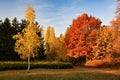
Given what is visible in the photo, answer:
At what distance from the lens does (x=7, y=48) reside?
58.5 metres

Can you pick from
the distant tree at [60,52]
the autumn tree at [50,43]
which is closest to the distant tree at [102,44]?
the distant tree at [60,52]

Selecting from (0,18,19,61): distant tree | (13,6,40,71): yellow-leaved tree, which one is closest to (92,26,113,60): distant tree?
(0,18,19,61): distant tree

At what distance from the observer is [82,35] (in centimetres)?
5947

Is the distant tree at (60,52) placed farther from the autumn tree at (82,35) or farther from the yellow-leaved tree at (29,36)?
the yellow-leaved tree at (29,36)

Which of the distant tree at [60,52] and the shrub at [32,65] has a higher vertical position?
the distant tree at [60,52]

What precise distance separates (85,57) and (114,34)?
986 inches

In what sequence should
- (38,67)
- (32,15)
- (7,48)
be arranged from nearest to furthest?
1. (32,15)
2. (38,67)
3. (7,48)

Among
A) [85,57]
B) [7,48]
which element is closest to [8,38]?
[7,48]

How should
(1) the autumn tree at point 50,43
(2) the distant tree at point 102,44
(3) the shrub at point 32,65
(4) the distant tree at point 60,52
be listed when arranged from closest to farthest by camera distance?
(3) the shrub at point 32,65
(2) the distant tree at point 102,44
(4) the distant tree at point 60,52
(1) the autumn tree at point 50,43

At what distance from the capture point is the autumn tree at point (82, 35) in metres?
59.4

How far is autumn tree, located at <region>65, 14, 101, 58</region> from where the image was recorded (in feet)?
195

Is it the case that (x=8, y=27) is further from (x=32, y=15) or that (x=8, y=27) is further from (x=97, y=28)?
(x=32, y=15)

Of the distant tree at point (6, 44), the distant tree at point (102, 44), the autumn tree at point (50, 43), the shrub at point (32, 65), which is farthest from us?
the autumn tree at point (50, 43)

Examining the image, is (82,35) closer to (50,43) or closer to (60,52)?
(60,52)
